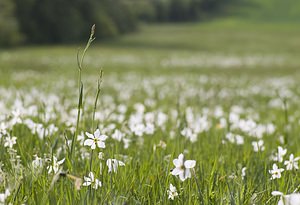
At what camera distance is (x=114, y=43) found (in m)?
49.2

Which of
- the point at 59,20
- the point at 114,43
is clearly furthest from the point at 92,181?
the point at 59,20

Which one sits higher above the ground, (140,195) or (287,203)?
(287,203)

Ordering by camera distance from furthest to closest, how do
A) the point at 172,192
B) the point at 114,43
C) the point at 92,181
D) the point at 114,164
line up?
the point at 114,43, the point at 114,164, the point at 172,192, the point at 92,181

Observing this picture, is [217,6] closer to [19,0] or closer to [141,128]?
[19,0]

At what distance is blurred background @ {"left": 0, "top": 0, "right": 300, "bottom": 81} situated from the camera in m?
24.0

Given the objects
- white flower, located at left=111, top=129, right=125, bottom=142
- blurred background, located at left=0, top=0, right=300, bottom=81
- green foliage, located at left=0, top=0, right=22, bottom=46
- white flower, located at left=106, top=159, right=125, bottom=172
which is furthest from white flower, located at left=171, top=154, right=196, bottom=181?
green foliage, located at left=0, top=0, right=22, bottom=46

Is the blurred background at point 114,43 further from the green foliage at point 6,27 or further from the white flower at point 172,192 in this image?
the white flower at point 172,192

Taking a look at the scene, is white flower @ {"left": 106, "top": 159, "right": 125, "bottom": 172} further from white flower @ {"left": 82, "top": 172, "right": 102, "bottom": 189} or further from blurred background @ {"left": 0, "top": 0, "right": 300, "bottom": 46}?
blurred background @ {"left": 0, "top": 0, "right": 300, "bottom": 46}

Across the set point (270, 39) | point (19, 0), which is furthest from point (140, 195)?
point (270, 39)

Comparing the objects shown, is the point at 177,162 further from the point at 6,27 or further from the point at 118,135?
the point at 6,27

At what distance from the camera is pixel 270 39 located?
5628 cm

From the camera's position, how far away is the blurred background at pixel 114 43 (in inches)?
945

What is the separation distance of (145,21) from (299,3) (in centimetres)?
4124

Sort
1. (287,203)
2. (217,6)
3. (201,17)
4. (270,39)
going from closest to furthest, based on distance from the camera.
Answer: (287,203), (270,39), (201,17), (217,6)
